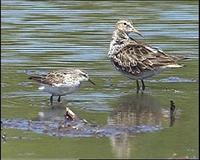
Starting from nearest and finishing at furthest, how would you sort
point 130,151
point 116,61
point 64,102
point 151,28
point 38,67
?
point 130,151 → point 64,102 → point 116,61 → point 38,67 → point 151,28

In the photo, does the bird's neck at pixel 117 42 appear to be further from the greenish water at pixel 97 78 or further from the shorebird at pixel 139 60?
the greenish water at pixel 97 78

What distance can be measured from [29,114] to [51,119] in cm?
44

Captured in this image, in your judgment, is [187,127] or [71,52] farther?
[71,52]

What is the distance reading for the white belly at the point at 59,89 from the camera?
13375mm

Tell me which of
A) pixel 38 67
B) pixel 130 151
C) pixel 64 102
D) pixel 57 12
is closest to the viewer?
pixel 130 151

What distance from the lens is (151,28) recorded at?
2175 cm

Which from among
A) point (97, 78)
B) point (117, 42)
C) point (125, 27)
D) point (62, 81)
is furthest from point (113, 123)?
point (125, 27)

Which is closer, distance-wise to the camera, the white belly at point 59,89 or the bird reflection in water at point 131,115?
the bird reflection in water at point 131,115

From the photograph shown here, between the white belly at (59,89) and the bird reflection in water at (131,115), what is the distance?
0.66 metres

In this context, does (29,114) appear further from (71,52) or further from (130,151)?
(71,52)

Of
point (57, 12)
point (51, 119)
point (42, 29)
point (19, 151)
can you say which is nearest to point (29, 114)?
point (51, 119)

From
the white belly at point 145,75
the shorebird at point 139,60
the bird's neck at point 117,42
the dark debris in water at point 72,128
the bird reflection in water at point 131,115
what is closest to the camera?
the bird reflection in water at point 131,115

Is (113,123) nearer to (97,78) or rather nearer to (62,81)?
(62,81)

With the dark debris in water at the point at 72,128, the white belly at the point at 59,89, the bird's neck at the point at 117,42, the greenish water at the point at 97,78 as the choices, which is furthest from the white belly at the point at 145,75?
the dark debris in water at the point at 72,128
